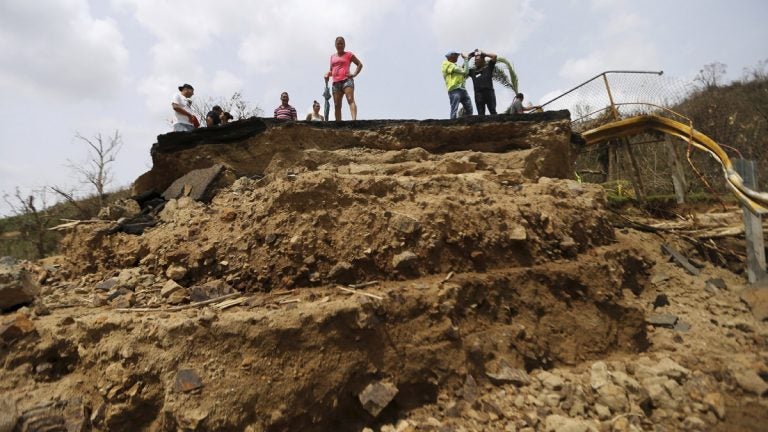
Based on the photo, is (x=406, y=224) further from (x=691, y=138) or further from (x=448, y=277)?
(x=691, y=138)

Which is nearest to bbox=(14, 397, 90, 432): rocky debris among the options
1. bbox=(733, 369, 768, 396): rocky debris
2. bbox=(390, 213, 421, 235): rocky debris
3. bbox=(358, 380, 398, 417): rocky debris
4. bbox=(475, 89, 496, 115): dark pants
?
bbox=(358, 380, 398, 417): rocky debris

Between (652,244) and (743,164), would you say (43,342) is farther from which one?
(743,164)

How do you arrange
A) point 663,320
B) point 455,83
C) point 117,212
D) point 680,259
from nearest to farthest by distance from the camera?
1. point 663,320
2. point 117,212
3. point 680,259
4. point 455,83

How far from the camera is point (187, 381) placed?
7.53 feet

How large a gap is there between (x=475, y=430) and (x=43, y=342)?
2972mm

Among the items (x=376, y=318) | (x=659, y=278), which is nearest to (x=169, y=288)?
(x=376, y=318)

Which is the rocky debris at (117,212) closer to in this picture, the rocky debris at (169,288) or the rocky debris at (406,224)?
the rocky debris at (169,288)

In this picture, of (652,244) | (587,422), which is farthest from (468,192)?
(652,244)

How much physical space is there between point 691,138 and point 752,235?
228 centimetres

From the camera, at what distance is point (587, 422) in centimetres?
257

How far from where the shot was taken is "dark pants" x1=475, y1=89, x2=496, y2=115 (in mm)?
6949

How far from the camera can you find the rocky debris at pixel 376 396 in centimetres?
249

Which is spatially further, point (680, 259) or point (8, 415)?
point (680, 259)

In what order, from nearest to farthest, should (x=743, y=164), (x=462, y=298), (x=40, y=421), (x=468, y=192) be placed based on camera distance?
1. (x=40, y=421)
2. (x=462, y=298)
3. (x=468, y=192)
4. (x=743, y=164)
